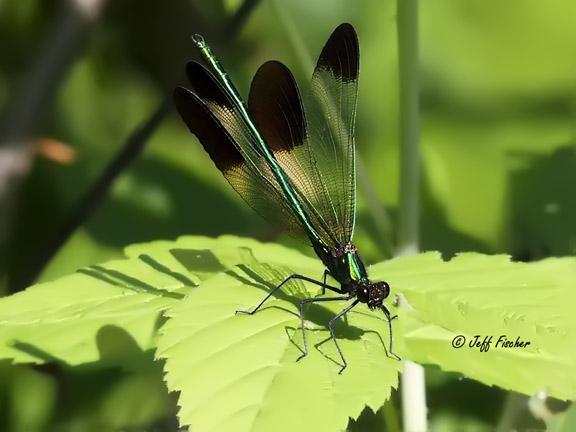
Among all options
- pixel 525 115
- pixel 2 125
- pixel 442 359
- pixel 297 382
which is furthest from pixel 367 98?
pixel 297 382

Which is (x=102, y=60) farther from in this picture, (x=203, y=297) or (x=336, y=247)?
(x=203, y=297)

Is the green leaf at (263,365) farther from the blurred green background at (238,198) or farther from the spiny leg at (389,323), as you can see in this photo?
the blurred green background at (238,198)

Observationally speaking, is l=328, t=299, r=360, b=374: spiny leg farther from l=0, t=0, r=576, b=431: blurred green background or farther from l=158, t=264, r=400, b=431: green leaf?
l=0, t=0, r=576, b=431: blurred green background

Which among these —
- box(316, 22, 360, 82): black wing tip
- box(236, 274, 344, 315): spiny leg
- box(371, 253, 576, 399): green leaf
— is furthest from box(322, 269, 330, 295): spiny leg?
box(316, 22, 360, 82): black wing tip

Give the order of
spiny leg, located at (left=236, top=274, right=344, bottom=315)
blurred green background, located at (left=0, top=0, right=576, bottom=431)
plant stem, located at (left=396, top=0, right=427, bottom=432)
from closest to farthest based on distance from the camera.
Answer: spiny leg, located at (left=236, top=274, right=344, bottom=315)
plant stem, located at (left=396, top=0, right=427, bottom=432)
blurred green background, located at (left=0, top=0, right=576, bottom=431)

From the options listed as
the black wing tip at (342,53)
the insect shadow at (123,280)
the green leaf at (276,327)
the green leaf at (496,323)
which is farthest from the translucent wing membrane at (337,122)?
the insect shadow at (123,280)

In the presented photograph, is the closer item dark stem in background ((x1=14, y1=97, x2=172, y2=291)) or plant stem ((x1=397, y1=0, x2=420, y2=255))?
plant stem ((x1=397, y1=0, x2=420, y2=255))
